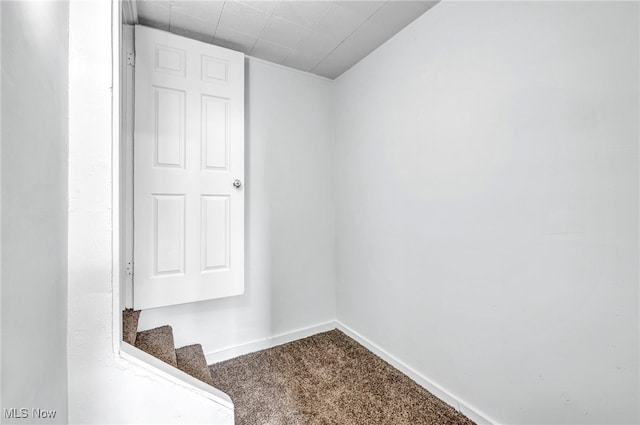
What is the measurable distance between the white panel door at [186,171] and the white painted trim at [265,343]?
46 centimetres

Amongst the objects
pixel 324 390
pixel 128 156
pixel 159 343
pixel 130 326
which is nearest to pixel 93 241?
pixel 130 326

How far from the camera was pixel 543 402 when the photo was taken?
3.65 ft

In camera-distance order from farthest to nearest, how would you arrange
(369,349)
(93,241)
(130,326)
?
(369,349) < (130,326) < (93,241)

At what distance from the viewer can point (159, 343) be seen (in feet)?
4.80

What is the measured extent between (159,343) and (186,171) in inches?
38.3

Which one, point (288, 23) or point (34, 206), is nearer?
point (34, 206)

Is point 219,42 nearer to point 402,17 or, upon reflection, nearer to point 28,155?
point 402,17

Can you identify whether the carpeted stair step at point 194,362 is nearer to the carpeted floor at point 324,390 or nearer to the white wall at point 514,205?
the carpeted floor at point 324,390

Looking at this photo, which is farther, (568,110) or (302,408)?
(302,408)

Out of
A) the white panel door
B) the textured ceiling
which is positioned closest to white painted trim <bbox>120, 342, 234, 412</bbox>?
the white panel door

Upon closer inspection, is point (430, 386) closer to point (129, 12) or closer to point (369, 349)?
point (369, 349)

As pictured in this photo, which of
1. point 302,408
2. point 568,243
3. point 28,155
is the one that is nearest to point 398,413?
point 302,408

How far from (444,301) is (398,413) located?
0.62m

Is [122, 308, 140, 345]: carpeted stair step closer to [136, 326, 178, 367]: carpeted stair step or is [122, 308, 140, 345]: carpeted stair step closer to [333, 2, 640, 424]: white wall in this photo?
[136, 326, 178, 367]: carpeted stair step
